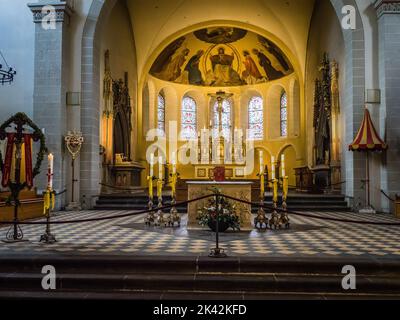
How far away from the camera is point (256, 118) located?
28.1m

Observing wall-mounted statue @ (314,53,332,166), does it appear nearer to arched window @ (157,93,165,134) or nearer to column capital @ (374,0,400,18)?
column capital @ (374,0,400,18)

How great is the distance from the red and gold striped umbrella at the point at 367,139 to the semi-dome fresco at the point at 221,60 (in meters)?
12.6

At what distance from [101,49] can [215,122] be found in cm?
1278

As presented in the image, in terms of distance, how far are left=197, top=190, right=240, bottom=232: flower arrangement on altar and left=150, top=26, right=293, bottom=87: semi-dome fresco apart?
17445 millimetres

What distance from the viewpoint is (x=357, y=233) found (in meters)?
8.55

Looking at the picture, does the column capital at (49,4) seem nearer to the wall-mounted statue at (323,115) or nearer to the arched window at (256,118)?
the wall-mounted statue at (323,115)

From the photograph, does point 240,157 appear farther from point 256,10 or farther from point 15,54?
point 15,54

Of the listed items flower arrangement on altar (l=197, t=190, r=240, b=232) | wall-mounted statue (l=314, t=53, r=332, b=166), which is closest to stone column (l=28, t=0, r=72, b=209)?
flower arrangement on altar (l=197, t=190, r=240, b=232)

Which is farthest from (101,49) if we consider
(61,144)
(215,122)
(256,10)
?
(215,122)

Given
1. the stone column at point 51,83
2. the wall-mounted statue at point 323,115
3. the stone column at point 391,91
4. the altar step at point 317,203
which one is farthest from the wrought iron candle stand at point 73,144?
the wall-mounted statue at point 323,115

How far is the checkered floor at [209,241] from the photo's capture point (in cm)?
643

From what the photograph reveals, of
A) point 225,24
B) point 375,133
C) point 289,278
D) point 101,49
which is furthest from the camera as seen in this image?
point 225,24

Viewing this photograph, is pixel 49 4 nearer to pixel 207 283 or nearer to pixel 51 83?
pixel 51 83

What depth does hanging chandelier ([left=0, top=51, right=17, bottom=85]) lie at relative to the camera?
45.9ft
